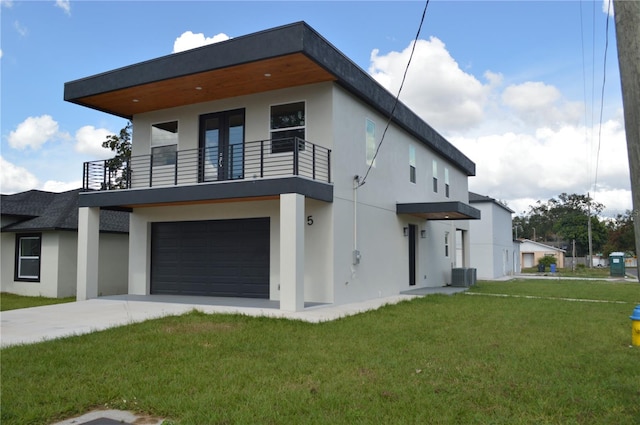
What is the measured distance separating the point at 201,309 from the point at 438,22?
796cm

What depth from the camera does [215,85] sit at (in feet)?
44.1

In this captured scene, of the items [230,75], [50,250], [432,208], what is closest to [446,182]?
[432,208]

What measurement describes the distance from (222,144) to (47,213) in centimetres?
885

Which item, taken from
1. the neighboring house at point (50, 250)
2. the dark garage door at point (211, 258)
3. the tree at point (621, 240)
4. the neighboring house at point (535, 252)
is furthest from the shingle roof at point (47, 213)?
the tree at point (621, 240)

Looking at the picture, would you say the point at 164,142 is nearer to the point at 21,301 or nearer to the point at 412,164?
the point at 21,301

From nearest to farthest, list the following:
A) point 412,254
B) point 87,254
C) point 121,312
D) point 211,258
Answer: point 121,312, point 87,254, point 211,258, point 412,254

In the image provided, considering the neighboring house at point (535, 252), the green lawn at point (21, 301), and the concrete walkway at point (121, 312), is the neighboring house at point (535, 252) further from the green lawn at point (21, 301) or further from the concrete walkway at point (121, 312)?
the green lawn at point (21, 301)

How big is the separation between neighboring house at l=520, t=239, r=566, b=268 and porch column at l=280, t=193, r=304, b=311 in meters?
52.4

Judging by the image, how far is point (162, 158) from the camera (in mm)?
15695

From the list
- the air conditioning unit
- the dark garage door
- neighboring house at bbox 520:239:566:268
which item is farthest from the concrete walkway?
neighboring house at bbox 520:239:566:268

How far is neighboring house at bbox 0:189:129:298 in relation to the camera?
1781cm

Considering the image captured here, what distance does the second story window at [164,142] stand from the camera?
15.5 metres

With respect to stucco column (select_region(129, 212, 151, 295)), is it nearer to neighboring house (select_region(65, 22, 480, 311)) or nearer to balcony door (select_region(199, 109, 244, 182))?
neighboring house (select_region(65, 22, 480, 311))

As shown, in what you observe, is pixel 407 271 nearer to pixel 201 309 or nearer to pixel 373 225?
pixel 373 225
